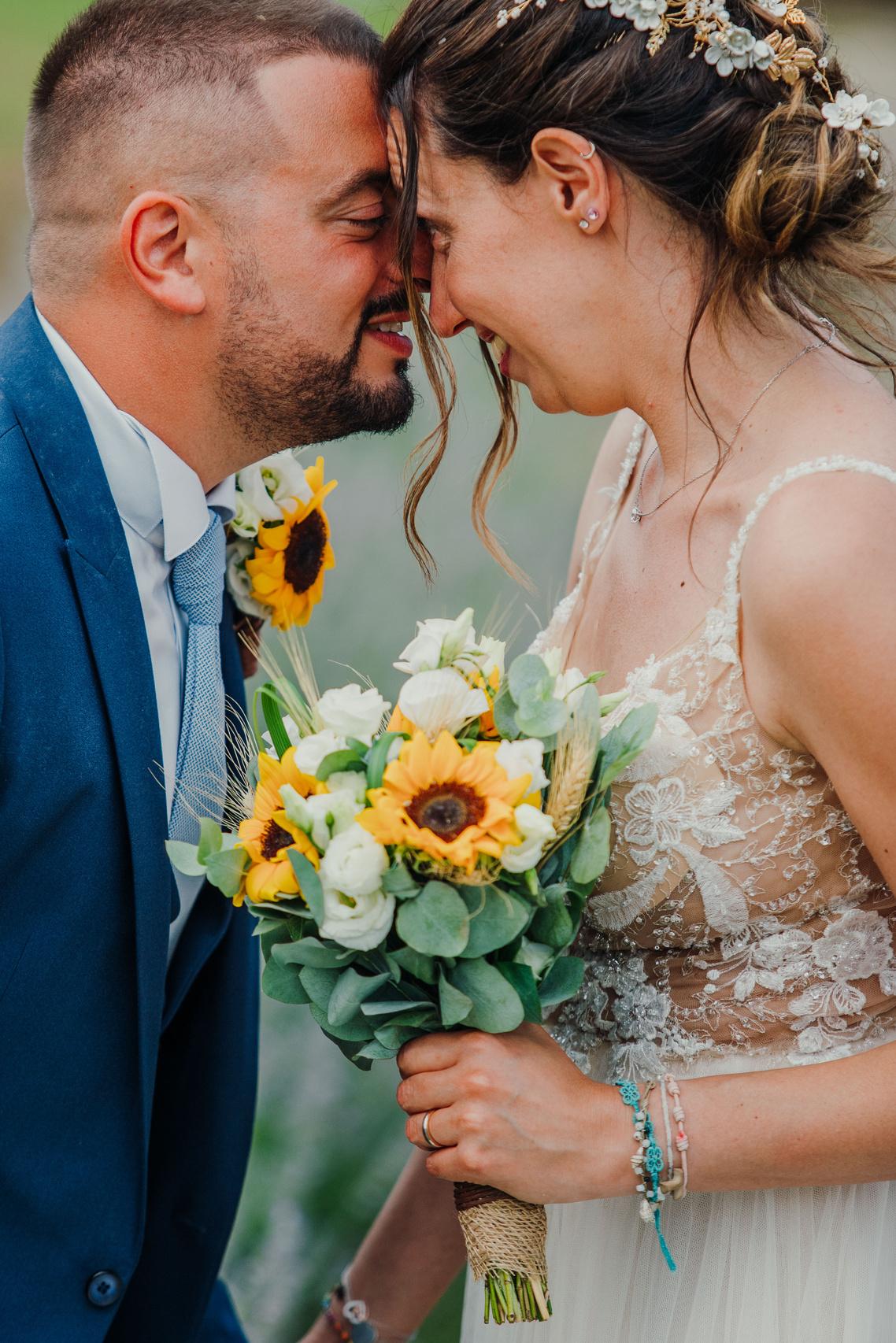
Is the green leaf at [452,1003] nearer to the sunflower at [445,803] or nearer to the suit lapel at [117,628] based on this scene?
the sunflower at [445,803]

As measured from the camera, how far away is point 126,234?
94.3 inches

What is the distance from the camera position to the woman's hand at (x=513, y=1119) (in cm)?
179

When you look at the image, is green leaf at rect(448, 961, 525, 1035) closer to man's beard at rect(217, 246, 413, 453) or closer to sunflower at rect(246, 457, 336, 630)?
sunflower at rect(246, 457, 336, 630)

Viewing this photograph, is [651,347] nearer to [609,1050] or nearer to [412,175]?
[412,175]

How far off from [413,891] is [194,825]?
767 millimetres

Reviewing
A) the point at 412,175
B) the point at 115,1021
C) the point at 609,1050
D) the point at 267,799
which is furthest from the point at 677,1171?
the point at 412,175

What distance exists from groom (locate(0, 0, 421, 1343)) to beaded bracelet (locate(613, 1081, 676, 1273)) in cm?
84

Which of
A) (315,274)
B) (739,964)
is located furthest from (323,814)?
(315,274)

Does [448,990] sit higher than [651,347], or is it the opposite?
[651,347]

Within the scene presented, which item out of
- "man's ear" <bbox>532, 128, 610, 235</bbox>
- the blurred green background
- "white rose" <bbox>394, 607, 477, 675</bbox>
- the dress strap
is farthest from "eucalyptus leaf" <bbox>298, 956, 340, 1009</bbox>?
the blurred green background

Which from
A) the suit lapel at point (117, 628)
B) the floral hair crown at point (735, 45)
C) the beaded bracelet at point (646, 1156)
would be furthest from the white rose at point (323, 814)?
the floral hair crown at point (735, 45)

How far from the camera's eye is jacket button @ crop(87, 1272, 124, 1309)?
214cm

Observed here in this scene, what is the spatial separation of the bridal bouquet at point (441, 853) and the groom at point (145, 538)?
33cm

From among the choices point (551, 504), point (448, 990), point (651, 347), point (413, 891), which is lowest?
point (551, 504)
